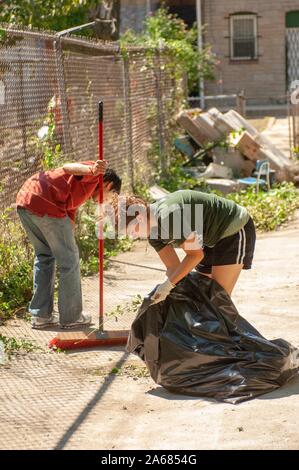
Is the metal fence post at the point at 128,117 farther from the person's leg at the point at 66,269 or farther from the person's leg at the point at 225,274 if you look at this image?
the person's leg at the point at 225,274

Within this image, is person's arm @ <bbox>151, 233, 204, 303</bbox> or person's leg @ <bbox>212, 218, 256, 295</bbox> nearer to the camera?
person's arm @ <bbox>151, 233, 204, 303</bbox>

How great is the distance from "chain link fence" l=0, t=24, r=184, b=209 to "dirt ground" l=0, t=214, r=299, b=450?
5.78 feet

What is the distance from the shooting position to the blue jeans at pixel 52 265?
24.7ft

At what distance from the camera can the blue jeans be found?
7.54 metres

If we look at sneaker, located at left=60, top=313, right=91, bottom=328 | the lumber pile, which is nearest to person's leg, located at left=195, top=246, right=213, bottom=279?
sneaker, located at left=60, top=313, right=91, bottom=328

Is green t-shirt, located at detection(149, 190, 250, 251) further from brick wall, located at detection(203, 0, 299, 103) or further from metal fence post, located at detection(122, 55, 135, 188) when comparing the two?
brick wall, located at detection(203, 0, 299, 103)

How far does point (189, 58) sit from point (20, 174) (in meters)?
12.7

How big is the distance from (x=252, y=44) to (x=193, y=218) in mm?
24014

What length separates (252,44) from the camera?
95.8 ft

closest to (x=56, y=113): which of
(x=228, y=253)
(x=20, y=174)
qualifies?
(x=20, y=174)

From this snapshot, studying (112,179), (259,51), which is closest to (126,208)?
(112,179)

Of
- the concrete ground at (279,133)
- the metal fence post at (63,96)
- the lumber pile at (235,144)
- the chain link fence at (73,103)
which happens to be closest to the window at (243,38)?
the concrete ground at (279,133)

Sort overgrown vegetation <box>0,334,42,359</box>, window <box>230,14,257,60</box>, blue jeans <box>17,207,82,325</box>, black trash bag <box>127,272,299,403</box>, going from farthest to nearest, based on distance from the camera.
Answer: window <box>230,14,257,60</box> < blue jeans <box>17,207,82,325</box> < overgrown vegetation <box>0,334,42,359</box> < black trash bag <box>127,272,299,403</box>

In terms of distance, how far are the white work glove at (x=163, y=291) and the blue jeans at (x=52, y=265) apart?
5.59 feet
